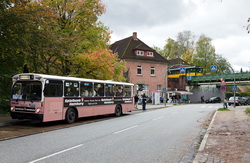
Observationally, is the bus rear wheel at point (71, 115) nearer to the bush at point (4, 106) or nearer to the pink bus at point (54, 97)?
the pink bus at point (54, 97)

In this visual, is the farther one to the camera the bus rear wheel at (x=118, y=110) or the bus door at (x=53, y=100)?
the bus rear wheel at (x=118, y=110)

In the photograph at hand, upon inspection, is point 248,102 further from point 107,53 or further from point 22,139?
→ point 22,139

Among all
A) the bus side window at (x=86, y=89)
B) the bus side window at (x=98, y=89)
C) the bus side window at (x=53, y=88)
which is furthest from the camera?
the bus side window at (x=98, y=89)

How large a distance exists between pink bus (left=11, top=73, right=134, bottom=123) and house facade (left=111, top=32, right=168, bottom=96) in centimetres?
3027

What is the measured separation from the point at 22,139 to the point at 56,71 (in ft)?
45.3

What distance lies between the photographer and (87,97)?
16.8 metres

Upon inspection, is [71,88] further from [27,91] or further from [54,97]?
[27,91]

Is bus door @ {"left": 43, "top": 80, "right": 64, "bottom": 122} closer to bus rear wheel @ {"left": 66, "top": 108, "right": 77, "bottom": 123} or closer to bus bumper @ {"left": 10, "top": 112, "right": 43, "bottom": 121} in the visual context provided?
bus bumper @ {"left": 10, "top": 112, "right": 43, "bottom": 121}

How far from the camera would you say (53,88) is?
1390cm

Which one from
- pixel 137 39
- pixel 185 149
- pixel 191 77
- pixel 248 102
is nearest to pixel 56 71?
pixel 185 149

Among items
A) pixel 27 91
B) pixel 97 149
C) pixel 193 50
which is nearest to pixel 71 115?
pixel 27 91

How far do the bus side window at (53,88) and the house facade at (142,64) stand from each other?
3338cm

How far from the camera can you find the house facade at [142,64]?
48.9 meters

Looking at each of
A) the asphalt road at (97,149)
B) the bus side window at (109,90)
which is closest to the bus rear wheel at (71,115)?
the bus side window at (109,90)
